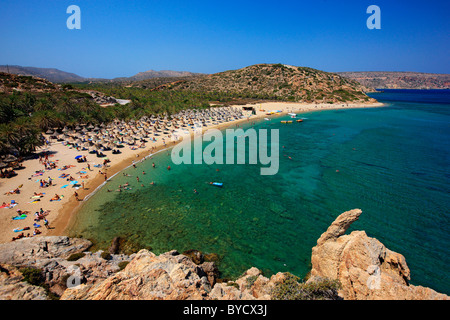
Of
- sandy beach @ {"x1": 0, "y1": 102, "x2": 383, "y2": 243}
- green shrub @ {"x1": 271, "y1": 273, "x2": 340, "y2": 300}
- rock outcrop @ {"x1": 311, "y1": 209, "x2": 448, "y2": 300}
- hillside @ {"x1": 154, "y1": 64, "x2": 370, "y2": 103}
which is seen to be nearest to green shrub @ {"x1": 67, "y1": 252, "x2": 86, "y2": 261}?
sandy beach @ {"x1": 0, "y1": 102, "x2": 383, "y2": 243}

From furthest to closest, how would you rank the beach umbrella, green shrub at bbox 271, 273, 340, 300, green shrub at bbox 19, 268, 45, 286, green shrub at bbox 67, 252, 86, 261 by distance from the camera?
the beach umbrella
green shrub at bbox 67, 252, 86, 261
green shrub at bbox 19, 268, 45, 286
green shrub at bbox 271, 273, 340, 300

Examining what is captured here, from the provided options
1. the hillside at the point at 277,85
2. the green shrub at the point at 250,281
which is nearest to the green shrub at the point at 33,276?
the green shrub at the point at 250,281

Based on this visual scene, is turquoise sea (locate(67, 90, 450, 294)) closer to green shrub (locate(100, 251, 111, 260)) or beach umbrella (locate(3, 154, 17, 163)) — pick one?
green shrub (locate(100, 251, 111, 260))

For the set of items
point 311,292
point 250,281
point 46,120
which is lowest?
point 250,281

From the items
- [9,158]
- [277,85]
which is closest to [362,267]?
[9,158]

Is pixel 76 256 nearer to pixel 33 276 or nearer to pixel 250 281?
pixel 33 276

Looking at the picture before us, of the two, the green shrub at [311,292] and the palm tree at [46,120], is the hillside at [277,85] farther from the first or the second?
the green shrub at [311,292]
